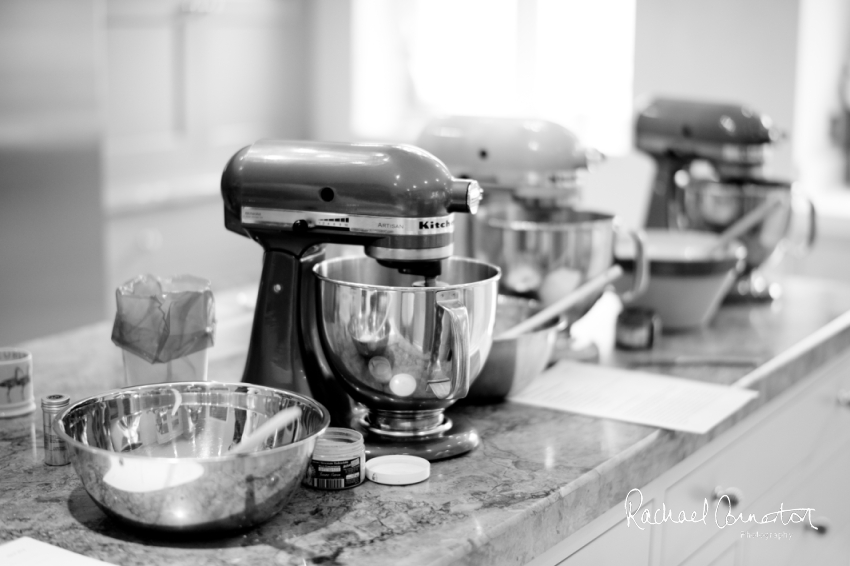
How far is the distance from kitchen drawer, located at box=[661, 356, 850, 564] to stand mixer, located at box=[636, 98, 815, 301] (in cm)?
33

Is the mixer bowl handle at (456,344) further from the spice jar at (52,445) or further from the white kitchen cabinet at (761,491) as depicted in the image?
the spice jar at (52,445)

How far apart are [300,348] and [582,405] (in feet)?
1.39

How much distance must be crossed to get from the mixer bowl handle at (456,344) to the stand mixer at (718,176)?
3.87 ft

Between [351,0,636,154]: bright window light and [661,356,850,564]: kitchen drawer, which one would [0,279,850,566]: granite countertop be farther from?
[351,0,636,154]: bright window light

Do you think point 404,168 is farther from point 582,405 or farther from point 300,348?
point 582,405

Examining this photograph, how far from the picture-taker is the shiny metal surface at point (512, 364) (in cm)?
142

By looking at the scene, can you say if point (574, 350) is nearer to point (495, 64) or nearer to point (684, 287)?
point (684, 287)

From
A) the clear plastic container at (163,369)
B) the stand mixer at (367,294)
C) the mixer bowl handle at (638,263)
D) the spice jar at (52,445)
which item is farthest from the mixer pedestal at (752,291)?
the spice jar at (52,445)

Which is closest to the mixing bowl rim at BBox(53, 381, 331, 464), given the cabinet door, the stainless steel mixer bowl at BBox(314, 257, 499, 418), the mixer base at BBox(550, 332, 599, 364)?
the stainless steel mixer bowl at BBox(314, 257, 499, 418)

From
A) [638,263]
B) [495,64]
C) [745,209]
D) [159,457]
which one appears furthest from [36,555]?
[495,64]

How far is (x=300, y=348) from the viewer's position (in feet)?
4.25

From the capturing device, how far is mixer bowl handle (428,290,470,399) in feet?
3.83

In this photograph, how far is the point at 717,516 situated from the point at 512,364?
1.30 ft

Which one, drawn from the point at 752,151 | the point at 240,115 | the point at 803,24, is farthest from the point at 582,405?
the point at 240,115
